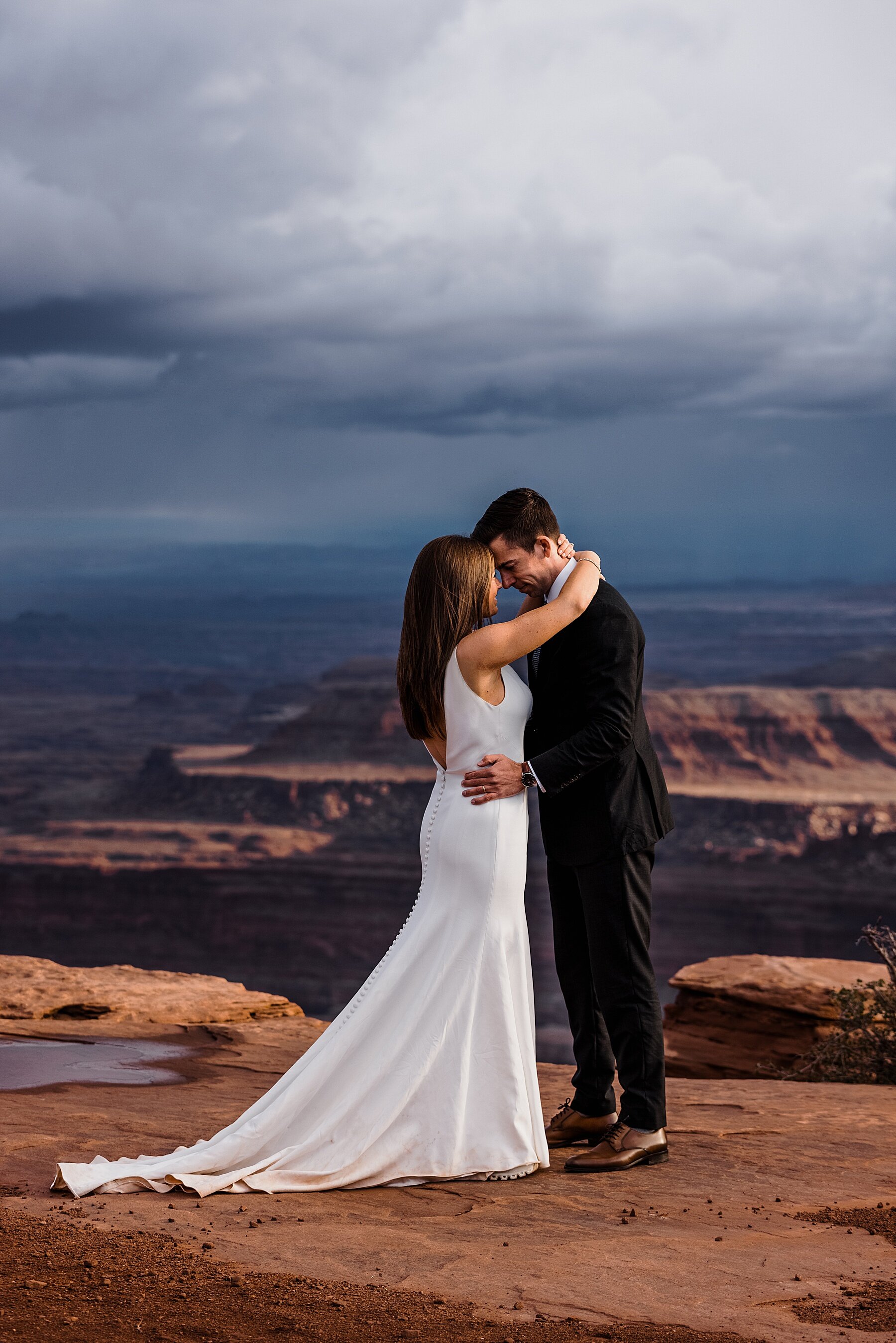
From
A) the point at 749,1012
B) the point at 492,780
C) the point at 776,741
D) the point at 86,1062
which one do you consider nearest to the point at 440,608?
the point at 492,780

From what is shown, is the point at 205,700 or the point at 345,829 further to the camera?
the point at 205,700

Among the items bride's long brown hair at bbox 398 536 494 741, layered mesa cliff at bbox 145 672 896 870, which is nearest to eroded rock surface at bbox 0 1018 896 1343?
bride's long brown hair at bbox 398 536 494 741

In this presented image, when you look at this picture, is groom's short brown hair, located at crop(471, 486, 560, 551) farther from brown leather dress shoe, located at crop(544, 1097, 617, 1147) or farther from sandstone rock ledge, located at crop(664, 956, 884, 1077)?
sandstone rock ledge, located at crop(664, 956, 884, 1077)

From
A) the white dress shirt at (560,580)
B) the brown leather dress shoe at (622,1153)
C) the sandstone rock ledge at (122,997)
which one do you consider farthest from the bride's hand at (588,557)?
the sandstone rock ledge at (122,997)

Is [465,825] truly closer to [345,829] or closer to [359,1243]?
[359,1243]

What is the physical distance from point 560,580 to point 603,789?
628 millimetres

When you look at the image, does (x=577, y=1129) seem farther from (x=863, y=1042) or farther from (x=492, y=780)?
(x=863, y=1042)

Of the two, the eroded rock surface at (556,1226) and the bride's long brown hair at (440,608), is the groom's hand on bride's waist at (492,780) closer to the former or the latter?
the bride's long brown hair at (440,608)

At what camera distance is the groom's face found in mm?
3838

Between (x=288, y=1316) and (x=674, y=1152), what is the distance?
188 cm

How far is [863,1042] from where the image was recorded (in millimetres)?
8141

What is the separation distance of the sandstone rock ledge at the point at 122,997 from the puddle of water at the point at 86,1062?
92cm

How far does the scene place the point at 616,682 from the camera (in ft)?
12.5

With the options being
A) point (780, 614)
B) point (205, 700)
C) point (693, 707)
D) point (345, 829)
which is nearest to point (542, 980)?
point (345, 829)
